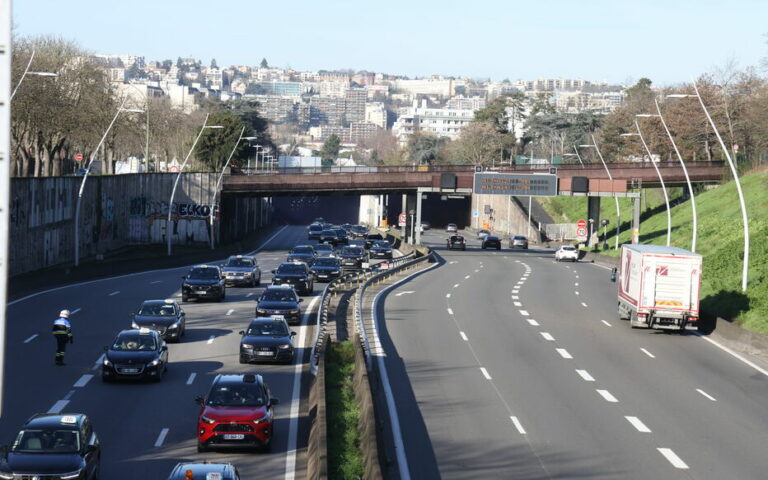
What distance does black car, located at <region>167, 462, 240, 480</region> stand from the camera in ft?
47.3

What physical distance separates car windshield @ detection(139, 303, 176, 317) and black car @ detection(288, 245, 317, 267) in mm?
29454

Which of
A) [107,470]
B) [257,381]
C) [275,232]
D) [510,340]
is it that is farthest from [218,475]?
[275,232]

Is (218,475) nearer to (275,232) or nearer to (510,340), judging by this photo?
(510,340)

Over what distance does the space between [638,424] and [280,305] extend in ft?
62.2

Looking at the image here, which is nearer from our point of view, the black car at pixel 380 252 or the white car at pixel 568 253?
the black car at pixel 380 252

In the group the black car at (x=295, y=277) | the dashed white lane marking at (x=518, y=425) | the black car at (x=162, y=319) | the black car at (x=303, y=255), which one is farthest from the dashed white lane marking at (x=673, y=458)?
the black car at (x=303, y=255)

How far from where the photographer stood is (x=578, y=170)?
3976 inches

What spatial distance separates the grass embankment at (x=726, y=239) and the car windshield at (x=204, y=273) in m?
21.3

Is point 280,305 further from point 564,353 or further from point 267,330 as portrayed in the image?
point 564,353

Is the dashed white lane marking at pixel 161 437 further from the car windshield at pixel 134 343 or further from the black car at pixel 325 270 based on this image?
the black car at pixel 325 270

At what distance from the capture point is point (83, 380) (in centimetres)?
2742

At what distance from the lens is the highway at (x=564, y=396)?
19750 millimetres

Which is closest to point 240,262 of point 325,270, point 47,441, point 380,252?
point 325,270

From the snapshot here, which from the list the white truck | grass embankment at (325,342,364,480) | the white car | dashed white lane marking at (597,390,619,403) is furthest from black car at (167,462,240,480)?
the white car
